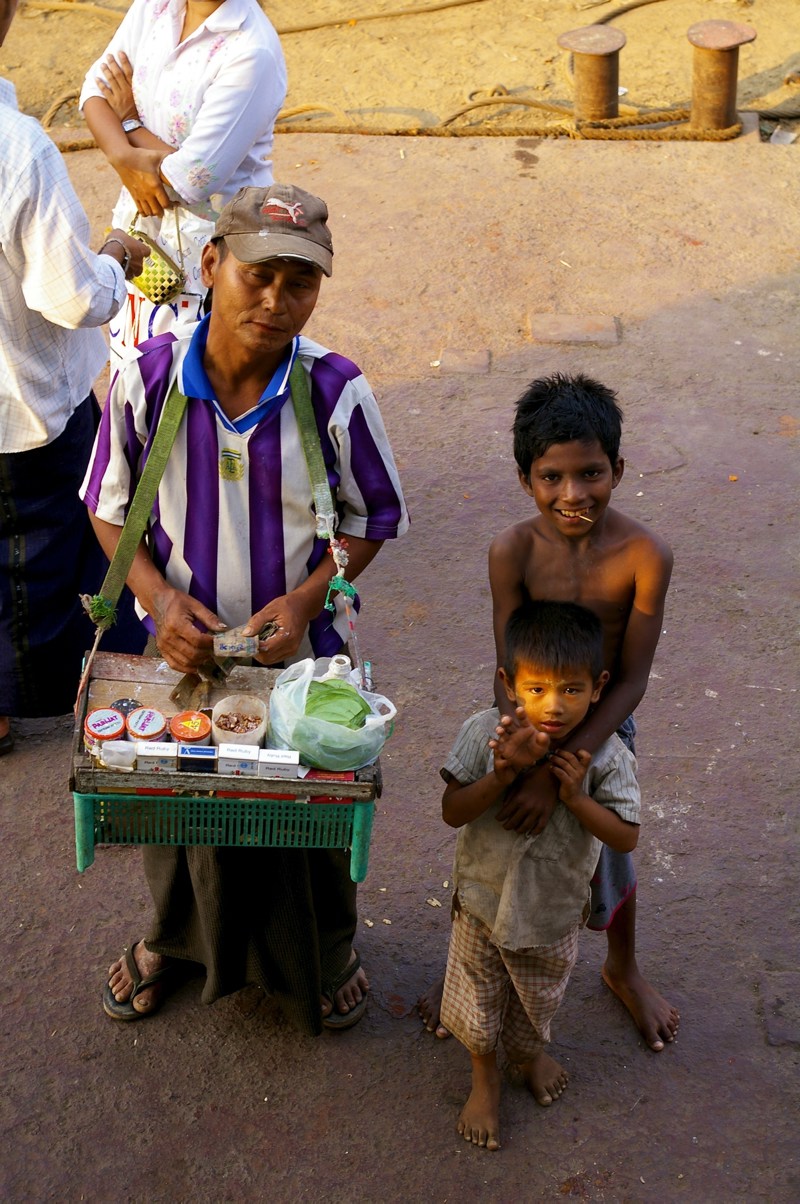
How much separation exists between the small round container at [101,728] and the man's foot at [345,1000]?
1.10 m

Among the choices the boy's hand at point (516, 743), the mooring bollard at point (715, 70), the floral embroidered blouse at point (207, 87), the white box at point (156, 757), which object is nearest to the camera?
the white box at point (156, 757)

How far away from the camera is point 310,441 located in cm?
248

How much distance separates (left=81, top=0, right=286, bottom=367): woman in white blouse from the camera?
3773mm

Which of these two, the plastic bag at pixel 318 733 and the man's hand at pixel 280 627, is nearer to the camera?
the plastic bag at pixel 318 733

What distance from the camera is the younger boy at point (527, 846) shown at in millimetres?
2398

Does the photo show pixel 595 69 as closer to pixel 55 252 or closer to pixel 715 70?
pixel 715 70

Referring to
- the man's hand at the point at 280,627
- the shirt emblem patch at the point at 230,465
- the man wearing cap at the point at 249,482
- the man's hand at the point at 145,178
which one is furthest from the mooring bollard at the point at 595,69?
the man's hand at the point at 280,627

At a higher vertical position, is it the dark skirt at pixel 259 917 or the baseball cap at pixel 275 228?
the baseball cap at pixel 275 228

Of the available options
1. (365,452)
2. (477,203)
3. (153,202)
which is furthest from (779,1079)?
(477,203)

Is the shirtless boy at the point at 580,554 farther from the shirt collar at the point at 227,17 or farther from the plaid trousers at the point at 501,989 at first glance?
the shirt collar at the point at 227,17

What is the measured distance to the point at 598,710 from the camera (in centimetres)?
256

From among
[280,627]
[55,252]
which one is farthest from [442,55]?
[280,627]

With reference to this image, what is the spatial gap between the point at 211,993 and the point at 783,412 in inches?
134

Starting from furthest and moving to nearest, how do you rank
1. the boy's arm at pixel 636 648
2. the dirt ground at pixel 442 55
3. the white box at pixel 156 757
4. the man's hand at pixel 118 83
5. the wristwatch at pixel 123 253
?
the dirt ground at pixel 442 55 < the man's hand at pixel 118 83 < the wristwatch at pixel 123 253 < the boy's arm at pixel 636 648 < the white box at pixel 156 757
